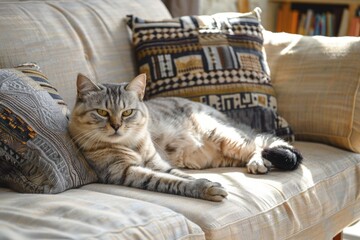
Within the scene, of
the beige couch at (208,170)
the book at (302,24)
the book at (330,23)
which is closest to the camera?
the beige couch at (208,170)

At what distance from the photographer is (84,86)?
1.92 meters

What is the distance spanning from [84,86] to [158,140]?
45cm

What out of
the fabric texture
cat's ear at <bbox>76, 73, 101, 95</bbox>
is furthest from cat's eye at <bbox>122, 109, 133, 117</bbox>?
the fabric texture

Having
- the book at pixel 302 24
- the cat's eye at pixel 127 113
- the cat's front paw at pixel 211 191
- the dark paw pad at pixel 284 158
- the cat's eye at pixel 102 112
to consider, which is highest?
the cat's eye at pixel 102 112

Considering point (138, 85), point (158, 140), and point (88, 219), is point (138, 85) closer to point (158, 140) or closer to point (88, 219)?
point (158, 140)

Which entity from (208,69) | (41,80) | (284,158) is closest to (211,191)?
(284,158)

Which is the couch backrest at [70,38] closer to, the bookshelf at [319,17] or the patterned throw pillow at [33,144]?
the patterned throw pillow at [33,144]

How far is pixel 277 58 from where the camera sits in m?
2.67

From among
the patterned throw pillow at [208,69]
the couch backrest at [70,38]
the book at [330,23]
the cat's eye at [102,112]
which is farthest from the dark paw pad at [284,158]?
the book at [330,23]

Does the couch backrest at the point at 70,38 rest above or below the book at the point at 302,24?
above

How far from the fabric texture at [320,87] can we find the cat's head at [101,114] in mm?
871

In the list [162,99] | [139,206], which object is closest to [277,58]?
[162,99]

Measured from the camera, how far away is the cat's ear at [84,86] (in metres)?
1.90

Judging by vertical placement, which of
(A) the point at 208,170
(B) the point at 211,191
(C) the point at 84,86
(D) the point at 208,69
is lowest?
(A) the point at 208,170
